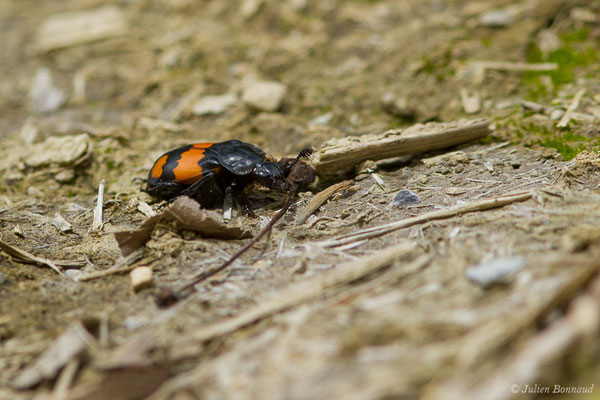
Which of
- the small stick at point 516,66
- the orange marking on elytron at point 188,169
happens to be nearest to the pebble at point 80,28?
the orange marking on elytron at point 188,169

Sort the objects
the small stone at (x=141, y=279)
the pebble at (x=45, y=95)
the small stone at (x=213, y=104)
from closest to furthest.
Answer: the small stone at (x=141, y=279)
the small stone at (x=213, y=104)
the pebble at (x=45, y=95)

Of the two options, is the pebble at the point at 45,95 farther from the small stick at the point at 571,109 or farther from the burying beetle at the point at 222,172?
the small stick at the point at 571,109

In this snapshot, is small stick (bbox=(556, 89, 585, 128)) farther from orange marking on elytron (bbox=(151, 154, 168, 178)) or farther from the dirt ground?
orange marking on elytron (bbox=(151, 154, 168, 178))

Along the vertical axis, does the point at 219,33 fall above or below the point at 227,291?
above

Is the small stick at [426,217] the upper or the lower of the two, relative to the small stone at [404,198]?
upper

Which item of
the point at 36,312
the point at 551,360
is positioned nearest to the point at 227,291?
the point at 36,312

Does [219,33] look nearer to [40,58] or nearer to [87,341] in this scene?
[40,58]
